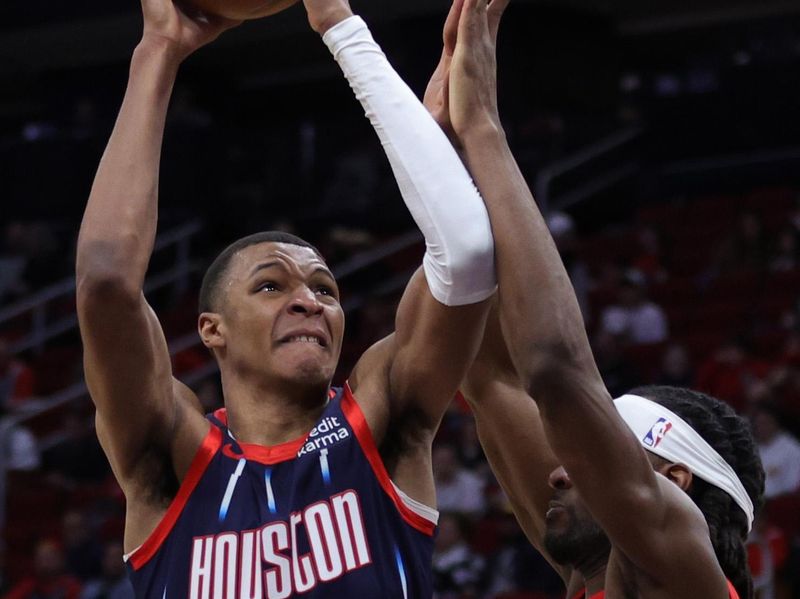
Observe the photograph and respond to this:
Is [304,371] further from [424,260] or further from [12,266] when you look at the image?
[12,266]

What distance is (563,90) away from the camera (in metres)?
16.8

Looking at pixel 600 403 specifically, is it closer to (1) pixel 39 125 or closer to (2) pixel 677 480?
(2) pixel 677 480

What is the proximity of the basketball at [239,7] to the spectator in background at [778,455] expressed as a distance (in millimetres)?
6059

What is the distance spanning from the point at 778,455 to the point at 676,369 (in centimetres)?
140

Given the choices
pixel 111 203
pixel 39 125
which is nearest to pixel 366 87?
pixel 111 203

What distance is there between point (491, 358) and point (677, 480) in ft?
1.90

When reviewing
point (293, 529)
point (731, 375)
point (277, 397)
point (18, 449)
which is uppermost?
point (277, 397)

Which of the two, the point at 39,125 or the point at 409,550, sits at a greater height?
the point at 409,550

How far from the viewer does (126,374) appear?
9.93 ft

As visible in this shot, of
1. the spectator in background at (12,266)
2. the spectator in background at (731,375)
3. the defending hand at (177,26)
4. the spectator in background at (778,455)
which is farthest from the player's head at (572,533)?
the spectator in background at (12,266)

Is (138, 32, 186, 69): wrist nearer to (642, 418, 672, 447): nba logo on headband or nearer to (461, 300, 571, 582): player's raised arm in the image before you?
(461, 300, 571, 582): player's raised arm

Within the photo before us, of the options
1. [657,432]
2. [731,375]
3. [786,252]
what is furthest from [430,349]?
[786,252]

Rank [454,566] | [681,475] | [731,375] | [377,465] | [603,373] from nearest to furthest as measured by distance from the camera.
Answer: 1. [377,465]
2. [681,475]
3. [454,566]
4. [731,375]
5. [603,373]

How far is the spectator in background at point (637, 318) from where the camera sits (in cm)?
1145
